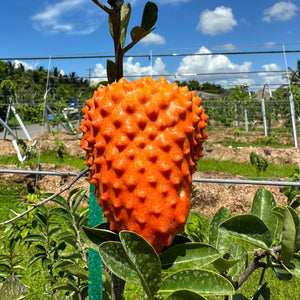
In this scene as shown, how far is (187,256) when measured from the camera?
0.43m

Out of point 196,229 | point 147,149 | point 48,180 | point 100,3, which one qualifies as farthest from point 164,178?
point 48,180

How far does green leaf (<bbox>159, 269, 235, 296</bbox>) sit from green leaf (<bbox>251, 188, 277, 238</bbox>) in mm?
272

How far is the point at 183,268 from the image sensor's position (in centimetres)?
42

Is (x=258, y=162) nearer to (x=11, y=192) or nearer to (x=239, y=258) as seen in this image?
(x=11, y=192)

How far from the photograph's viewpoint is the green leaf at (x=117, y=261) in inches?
15.6

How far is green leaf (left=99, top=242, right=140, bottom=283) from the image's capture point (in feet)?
1.30

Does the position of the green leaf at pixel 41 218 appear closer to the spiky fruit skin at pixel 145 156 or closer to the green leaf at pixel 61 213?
the green leaf at pixel 61 213

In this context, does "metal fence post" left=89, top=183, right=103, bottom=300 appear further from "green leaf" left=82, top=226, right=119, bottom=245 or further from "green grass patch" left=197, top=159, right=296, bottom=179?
"green grass patch" left=197, top=159, right=296, bottom=179

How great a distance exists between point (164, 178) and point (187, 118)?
91 mm

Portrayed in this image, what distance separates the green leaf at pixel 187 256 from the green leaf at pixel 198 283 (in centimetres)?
2

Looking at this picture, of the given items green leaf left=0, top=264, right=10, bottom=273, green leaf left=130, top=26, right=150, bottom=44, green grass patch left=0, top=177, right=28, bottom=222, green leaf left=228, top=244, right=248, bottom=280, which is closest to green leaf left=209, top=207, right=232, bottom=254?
green leaf left=228, top=244, right=248, bottom=280

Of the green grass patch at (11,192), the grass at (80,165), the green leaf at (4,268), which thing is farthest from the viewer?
the green grass patch at (11,192)

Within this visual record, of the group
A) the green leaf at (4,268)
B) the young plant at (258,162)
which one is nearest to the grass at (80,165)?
the green leaf at (4,268)

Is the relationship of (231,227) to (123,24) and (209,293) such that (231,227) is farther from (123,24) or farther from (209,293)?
(123,24)
